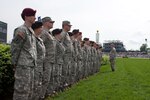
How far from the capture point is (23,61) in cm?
748

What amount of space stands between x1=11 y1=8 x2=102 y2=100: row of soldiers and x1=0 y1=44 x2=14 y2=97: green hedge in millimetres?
808

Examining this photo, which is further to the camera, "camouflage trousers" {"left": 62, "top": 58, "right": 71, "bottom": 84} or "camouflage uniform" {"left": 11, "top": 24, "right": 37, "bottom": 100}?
"camouflage trousers" {"left": 62, "top": 58, "right": 71, "bottom": 84}

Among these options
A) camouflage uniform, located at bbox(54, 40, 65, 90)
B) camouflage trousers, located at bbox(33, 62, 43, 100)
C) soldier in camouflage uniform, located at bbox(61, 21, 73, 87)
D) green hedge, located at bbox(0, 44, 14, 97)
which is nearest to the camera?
camouflage trousers, located at bbox(33, 62, 43, 100)

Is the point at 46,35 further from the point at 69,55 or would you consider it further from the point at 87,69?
the point at 87,69

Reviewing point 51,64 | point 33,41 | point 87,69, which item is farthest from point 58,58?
point 87,69

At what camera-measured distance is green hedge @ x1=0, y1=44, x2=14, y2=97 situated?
9.23 metres

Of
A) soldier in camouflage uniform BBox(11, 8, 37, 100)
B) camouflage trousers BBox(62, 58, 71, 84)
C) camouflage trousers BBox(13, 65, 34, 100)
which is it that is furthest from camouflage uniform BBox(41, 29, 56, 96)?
camouflage trousers BBox(13, 65, 34, 100)

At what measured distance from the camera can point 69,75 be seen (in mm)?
12820

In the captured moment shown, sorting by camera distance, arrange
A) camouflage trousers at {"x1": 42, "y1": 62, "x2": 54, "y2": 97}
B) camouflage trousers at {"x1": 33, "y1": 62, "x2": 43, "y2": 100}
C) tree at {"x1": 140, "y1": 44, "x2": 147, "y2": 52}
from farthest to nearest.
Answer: tree at {"x1": 140, "y1": 44, "x2": 147, "y2": 52} < camouflage trousers at {"x1": 42, "y1": 62, "x2": 54, "y2": 97} < camouflage trousers at {"x1": 33, "y1": 62, "x2": 43, "y2": 100}

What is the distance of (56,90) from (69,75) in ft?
4.82

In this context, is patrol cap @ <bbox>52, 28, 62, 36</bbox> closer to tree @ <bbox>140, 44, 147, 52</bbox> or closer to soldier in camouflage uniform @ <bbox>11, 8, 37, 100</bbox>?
soldier in camouflage uniform @ <bbox>11, 8, 37, 100</bbox>

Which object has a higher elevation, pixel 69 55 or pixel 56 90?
pixel 69 55

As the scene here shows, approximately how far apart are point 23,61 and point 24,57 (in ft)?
0.30

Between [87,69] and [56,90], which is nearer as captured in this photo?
[56,90]
